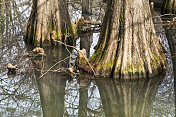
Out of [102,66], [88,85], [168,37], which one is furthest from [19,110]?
[168,37]

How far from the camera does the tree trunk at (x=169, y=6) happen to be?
13.0m

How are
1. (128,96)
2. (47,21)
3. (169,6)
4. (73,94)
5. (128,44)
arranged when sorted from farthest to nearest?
(169,6) < (47,21) < (128,44) < (73,94) < (128,96)

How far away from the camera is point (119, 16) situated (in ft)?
24.1

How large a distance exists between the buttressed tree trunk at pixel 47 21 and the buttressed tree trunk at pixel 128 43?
8.42ft

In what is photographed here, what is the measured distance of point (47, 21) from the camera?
9852 mm

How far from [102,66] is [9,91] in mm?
1981

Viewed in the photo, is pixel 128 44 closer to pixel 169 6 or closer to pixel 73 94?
pixel 73 94

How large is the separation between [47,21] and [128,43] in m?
3.30

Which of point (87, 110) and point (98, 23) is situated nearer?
point (87, 110)

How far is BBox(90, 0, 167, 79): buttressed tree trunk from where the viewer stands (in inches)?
287

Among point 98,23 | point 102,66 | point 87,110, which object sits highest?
point 98,23

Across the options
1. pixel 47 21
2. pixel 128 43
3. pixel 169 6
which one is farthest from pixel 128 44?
pixel 169 6

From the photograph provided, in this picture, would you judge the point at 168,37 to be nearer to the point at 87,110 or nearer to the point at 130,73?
the point at 130,73

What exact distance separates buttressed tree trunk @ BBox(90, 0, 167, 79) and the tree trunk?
19.0ft
